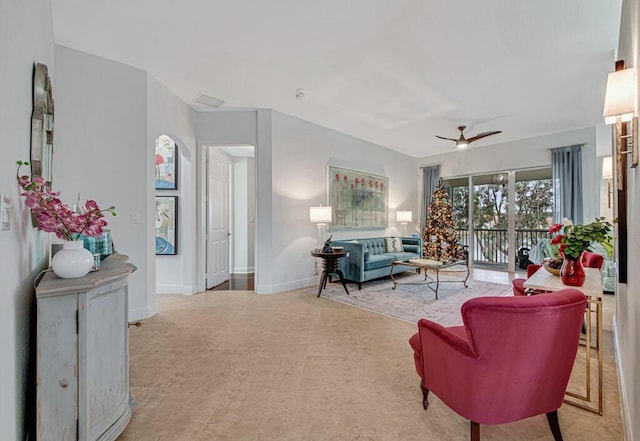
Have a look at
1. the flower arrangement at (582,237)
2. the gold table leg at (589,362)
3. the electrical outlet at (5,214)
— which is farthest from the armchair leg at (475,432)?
the electrical outlet at (5,214)

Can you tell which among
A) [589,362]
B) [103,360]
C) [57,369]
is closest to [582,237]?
[589,362]

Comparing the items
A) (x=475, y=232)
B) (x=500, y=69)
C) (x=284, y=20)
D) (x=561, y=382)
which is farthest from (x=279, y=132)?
(x=475, y=232)

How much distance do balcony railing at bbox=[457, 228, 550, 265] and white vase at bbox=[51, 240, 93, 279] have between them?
7.43 metres

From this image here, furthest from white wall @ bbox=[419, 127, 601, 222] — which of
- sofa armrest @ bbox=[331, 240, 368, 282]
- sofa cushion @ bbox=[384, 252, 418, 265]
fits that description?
sofa armrest @ bbox=[331, 240, 368, 282]

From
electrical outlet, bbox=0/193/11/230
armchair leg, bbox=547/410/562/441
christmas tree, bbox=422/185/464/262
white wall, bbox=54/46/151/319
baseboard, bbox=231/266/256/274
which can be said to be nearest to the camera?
electrical outlet, bbox=0/193/11/230

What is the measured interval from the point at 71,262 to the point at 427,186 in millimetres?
7474

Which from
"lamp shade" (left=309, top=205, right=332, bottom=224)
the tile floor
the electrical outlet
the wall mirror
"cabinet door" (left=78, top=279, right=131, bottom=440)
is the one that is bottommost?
the tile floor

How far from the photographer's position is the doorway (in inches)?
195

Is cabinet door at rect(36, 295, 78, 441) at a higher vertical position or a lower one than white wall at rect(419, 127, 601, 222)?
lower

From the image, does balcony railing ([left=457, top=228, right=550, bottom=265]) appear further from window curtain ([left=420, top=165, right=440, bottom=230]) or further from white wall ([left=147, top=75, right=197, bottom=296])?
white wall ([left=147, top=75, right=197, bottom=296])

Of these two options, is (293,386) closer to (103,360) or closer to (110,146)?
(103,360)

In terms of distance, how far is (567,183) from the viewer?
5594 mm

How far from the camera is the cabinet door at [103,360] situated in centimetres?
139

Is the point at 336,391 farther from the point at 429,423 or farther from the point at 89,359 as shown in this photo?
the point at 89,359
